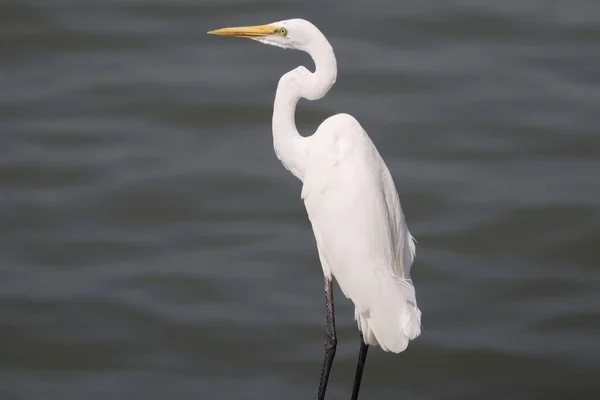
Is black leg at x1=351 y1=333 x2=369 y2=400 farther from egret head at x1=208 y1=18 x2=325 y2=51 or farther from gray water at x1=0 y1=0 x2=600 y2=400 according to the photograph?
egret head at x1=208 y1=18 x2=325 y2=51

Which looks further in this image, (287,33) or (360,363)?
(360,363)

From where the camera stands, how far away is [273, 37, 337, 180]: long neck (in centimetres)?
359

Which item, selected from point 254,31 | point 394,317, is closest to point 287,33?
point 254,31

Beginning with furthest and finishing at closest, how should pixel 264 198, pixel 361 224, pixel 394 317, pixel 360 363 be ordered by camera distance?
pixel 264 198 < pixel 360 363 < pixel 361 224 < pixel 394 317

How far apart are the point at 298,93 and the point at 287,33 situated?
0.59 feet

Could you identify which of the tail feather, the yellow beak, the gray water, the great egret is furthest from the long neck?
the gray water

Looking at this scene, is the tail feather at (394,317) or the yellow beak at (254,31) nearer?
the tail feather at (394,317)

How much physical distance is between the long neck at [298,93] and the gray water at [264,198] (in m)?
0.98

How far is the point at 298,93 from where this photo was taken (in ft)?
12.0

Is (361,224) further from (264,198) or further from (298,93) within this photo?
(264,198)

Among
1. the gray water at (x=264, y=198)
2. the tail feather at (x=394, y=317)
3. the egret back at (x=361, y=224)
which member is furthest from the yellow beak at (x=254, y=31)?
the gray water at (x=264, y=198)

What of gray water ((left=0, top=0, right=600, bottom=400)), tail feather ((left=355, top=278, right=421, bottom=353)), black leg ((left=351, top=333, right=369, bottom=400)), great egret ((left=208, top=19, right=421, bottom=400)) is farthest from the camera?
gray water ((left=0, top=0, right=600, bottom=400))

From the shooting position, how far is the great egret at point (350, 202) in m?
3.56

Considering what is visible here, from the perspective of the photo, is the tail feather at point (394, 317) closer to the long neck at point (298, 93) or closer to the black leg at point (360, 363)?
the black leg at point (360, 363)
